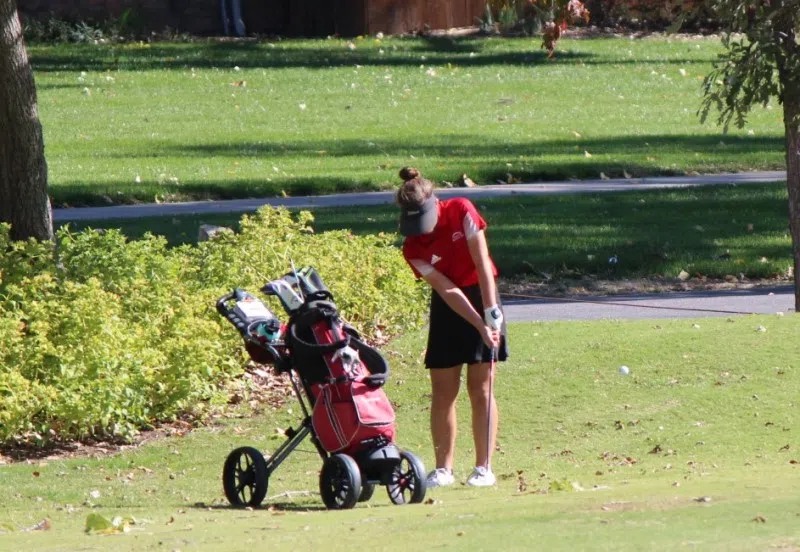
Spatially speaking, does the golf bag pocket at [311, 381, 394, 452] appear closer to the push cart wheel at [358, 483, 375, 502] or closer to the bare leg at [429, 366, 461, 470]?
the push cart wheel at [358, 483, 375, 502]

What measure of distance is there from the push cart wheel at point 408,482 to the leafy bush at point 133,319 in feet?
7.11

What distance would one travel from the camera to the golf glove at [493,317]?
645cm

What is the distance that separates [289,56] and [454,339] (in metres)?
22.6

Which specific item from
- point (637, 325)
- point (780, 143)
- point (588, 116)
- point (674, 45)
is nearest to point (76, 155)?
point (588, 116)

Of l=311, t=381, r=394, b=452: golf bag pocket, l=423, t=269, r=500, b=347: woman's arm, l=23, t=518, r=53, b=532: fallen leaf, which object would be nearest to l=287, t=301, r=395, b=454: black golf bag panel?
l=311, t=381, r=394, b=452: golf bag pocket

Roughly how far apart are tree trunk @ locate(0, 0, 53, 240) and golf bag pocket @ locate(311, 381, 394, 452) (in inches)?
167

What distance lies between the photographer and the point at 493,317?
6.45m

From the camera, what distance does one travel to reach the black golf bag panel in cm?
623

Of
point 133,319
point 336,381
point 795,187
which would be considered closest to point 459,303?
point 336,381

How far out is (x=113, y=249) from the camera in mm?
9477

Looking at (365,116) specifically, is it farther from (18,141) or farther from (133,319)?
(133,319)

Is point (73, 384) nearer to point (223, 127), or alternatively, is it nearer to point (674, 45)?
point (223, 127)

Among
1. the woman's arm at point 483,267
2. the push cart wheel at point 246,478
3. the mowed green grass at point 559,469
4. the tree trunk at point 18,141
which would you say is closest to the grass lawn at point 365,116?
the tree trunk at point 18,141

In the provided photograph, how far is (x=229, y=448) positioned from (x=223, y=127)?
14652 mm
